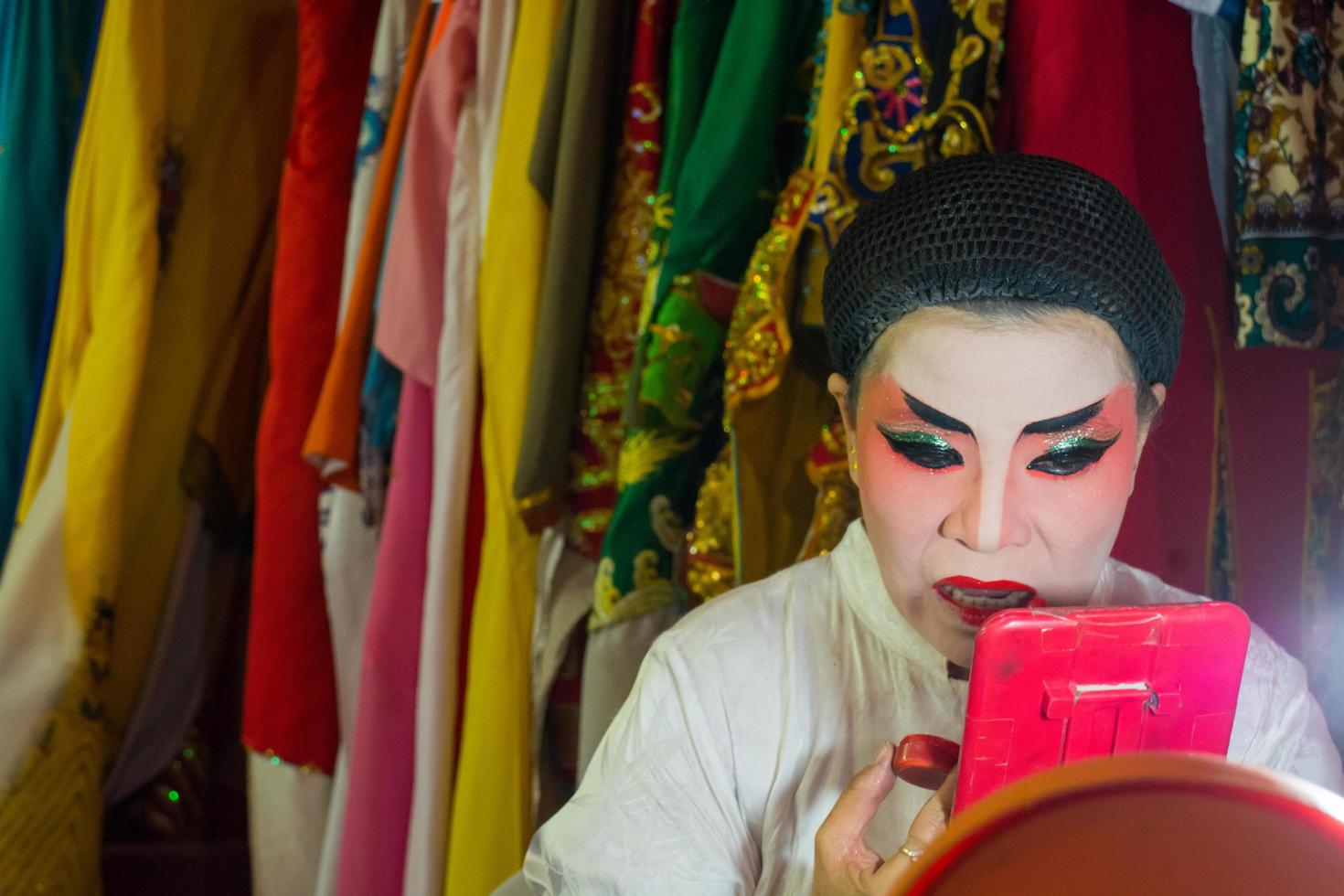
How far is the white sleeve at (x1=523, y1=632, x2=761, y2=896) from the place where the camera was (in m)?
0.76

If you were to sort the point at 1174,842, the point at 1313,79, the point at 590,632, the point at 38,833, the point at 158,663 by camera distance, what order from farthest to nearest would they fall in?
the point at 158,663 → the point at 38,833 → the point at 590,632 → the point at 1313,79 → the point at 1174,842

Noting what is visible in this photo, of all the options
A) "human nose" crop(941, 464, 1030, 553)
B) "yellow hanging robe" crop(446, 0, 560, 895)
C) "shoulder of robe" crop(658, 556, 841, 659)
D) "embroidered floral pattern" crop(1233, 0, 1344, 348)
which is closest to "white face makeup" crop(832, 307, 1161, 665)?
"human nose" crop(941, 464, 1030, 553)

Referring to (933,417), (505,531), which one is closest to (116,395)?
(505,531)

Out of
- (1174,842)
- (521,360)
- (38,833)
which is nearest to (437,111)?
(521,360)

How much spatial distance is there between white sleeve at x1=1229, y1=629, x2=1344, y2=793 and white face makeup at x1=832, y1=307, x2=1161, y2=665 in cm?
17

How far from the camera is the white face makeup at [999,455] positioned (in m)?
0.69

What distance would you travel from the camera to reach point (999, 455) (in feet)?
2.27

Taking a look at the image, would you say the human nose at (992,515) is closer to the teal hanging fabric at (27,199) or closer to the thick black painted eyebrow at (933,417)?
the thick black painted eyebrow at (933,417)

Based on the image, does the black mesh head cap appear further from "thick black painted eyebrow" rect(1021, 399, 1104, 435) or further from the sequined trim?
the sequined trim

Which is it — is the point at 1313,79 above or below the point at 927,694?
above

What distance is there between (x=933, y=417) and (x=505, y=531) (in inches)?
20.3

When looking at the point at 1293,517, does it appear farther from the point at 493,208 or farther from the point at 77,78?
the point at 77,78

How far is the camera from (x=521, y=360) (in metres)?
1.10

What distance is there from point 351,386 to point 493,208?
0.23m
